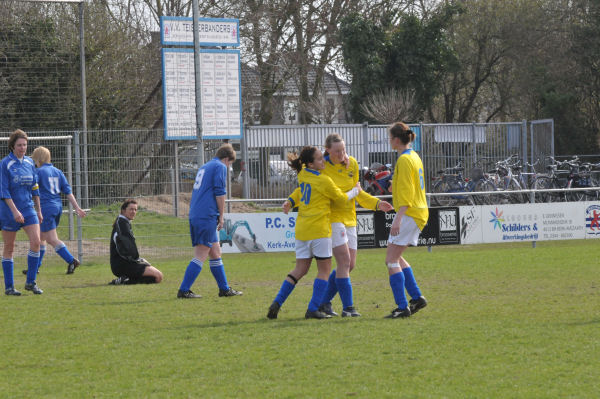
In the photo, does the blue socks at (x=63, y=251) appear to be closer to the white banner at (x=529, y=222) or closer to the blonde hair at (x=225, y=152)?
the blonde hair at (x=225, y=152)

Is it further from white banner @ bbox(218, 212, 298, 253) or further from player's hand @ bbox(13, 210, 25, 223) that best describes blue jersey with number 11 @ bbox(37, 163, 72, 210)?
white banner @ bbox(218, 212, 298, 253)

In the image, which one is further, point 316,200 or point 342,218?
point 342,218

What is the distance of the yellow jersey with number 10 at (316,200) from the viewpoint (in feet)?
28.4

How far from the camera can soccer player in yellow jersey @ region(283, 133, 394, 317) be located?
8930 mm

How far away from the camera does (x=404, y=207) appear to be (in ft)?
28.2

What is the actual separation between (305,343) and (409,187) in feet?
6.65

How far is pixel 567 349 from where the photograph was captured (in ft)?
22.8

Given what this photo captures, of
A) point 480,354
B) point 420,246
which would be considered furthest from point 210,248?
point 420,246

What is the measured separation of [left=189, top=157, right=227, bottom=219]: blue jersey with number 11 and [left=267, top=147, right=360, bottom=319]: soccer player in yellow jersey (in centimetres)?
200

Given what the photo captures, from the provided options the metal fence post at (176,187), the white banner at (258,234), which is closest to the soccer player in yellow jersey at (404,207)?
the white banner at (258,234)

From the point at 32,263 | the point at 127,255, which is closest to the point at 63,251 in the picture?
the point at 127,255

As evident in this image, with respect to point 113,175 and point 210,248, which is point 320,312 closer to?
point 210,248

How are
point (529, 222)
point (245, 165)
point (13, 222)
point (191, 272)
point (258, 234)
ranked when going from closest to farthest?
point (191, 272)
point (13, 222)
point (258, 234)
point (529, 222)
point (245, 165)

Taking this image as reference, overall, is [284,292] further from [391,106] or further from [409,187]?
[391,106]
